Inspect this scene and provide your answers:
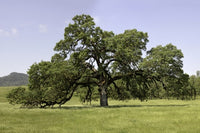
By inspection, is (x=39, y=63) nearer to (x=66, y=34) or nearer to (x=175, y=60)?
(x=66, y=34)

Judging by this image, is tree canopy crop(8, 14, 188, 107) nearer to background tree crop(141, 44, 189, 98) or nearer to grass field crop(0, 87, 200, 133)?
background tree crop(141, 44, 189, 98)

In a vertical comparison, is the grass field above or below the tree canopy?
below

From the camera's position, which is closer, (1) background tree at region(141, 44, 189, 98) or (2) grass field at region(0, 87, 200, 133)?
(2) grass field at region(0, 87, 200, 133)

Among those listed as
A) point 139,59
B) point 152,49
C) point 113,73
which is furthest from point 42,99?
point 152,49

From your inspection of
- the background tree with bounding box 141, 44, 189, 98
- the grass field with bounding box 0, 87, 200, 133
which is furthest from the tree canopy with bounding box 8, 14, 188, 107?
the grass field with bounding box 0, 87, 200, 133

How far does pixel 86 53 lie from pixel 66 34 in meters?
5.42

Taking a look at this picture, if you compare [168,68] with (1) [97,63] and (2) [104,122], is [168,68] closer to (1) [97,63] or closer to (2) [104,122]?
(1) [97,63]

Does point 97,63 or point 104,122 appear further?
point 97,63

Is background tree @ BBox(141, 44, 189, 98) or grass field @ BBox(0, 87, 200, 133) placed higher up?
background tree @ BBox(141, 44, 189, 98)

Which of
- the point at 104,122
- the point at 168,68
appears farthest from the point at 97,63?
the point at 104,122

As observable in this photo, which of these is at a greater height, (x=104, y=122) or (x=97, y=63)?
(x=97, y=63)

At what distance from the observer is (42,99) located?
107 ft

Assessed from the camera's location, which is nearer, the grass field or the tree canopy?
the grass field

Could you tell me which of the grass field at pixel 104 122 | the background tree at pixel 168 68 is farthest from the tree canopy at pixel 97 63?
the grass field at pixel 104 122
